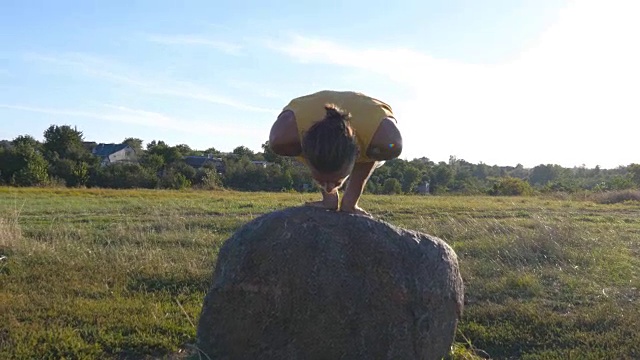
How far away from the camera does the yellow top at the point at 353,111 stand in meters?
3.95

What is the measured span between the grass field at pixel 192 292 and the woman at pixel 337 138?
1.39 m

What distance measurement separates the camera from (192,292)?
20.2ft

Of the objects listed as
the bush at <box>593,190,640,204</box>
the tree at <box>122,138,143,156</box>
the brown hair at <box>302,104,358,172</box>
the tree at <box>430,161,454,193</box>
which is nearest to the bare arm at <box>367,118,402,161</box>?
the brown hair at <box>302,104,358,172</box>

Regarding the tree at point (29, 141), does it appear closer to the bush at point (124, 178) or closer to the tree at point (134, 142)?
the bush at point (124, 178)

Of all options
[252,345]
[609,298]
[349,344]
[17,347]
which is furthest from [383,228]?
[609,298]

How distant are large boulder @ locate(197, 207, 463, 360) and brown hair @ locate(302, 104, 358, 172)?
356 millimetres

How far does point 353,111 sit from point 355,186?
52cm

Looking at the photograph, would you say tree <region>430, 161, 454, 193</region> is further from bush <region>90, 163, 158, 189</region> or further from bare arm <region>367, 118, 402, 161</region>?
bare arm <region>367, 118, 402, 161</region>

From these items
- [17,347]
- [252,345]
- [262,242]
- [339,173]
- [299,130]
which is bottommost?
[17,347]

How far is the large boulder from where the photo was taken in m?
3.57

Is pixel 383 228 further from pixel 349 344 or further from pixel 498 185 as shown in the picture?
pixel 498 185

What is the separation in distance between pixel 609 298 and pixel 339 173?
383 cm

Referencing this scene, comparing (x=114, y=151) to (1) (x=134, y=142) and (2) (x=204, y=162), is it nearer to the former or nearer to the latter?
(1) (x=134, y=142)

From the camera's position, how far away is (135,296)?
597 cm
